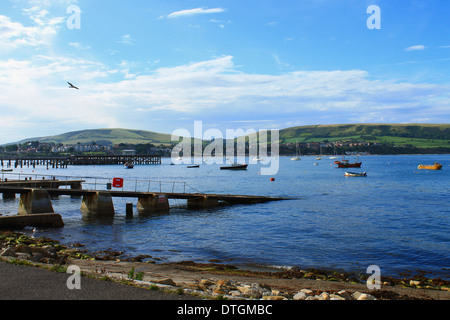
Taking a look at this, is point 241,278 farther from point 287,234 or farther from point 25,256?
point 287,234

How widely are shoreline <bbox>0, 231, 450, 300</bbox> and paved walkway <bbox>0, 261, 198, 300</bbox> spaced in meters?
0.72

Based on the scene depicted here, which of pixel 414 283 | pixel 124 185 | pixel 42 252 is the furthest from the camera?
pixel 124 185

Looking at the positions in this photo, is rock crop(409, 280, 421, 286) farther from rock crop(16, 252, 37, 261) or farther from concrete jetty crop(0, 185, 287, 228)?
concrete jetty crop(0, 185, 287, 228)

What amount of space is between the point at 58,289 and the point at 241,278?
8.53 meters

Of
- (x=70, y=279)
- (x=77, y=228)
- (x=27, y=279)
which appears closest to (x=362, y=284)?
(x=70, y=279)

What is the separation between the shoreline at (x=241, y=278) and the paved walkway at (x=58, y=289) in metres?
0.72

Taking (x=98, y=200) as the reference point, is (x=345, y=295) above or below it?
below

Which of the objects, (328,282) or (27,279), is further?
(328,282)

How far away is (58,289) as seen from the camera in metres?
10.4

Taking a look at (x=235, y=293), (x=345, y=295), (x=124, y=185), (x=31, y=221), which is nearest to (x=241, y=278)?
(x=235, y=293)

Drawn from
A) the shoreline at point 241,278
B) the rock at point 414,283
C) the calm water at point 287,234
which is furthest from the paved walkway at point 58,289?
the rock at point 414,283

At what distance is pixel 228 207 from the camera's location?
148ft
